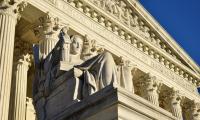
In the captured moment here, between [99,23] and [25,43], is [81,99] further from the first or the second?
[99,23]

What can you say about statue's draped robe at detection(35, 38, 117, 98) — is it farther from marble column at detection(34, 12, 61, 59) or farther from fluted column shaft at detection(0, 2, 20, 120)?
marble column at detection(34, 12, 61, 59)

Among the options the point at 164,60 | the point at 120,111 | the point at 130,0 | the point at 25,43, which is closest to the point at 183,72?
the point at 164,60

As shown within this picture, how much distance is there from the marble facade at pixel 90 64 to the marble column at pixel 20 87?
0.05 meters

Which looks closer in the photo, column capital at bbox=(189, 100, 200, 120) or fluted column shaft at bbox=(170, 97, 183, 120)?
fluted column shaft at bbox=(170, 97, 183, 120)

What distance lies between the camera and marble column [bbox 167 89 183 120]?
26.9m

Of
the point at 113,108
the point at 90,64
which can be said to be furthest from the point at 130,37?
the point at 113,108

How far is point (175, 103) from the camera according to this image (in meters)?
27.4

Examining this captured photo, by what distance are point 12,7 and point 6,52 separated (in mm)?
2431

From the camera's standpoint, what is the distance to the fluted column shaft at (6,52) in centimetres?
1441

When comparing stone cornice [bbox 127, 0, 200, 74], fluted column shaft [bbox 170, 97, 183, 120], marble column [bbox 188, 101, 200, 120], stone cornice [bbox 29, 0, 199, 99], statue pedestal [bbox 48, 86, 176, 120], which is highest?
stone cornice [bbox 127, 0, 200, 74]

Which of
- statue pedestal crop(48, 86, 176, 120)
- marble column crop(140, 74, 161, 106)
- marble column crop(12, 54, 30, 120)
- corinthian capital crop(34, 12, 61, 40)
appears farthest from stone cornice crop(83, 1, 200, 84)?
statue pedestal crop(48, 86, 176, 120)

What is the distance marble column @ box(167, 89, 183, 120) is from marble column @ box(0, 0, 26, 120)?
1411 centimetres

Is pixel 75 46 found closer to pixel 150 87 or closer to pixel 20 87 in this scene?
pixel 20 87

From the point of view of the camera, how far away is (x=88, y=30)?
21750 millimetres
